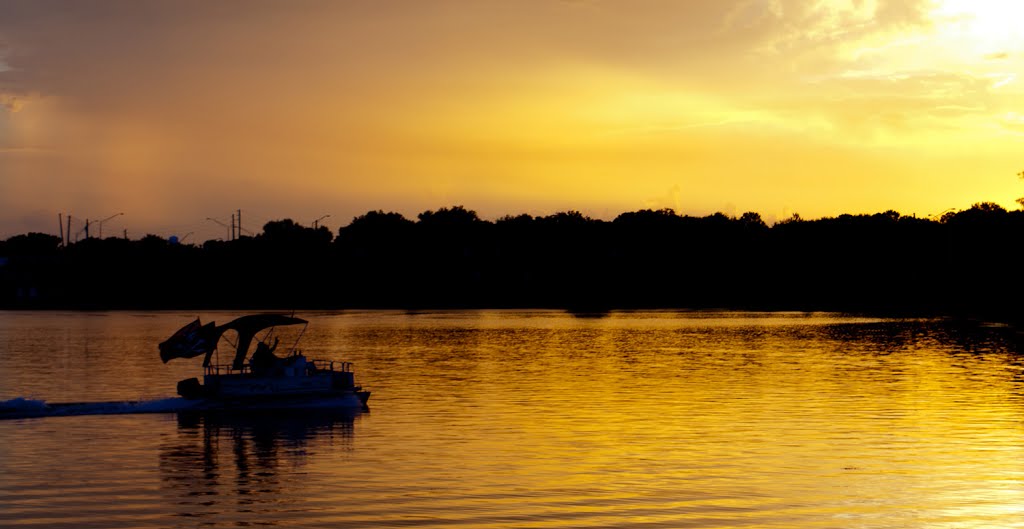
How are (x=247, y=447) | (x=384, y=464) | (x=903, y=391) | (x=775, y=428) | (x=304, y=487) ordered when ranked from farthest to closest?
(x=903, y=391) < (x=775, y=428) < (x=247, y=447) < (x=384, y=464) < (x=304, y=487)

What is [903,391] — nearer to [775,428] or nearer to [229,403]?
[775,428]

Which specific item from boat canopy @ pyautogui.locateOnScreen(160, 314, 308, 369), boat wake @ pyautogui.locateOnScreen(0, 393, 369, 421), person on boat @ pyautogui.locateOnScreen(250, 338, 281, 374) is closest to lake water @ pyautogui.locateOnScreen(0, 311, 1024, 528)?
boat wake @ pyautogui.locateOnScreen(0, 393, 369, 421)

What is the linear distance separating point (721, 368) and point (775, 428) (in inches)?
1330

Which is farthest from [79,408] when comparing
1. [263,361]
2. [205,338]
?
[263,361]

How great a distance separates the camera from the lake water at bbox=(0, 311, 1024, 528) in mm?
30594

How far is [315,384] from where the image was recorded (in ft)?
177

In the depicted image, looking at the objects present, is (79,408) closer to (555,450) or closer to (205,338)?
(205,338)

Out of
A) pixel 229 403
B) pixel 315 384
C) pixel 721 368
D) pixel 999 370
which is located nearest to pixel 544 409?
pixel 315 384

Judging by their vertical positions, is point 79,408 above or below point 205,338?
below

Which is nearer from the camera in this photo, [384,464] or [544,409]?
[384,464]

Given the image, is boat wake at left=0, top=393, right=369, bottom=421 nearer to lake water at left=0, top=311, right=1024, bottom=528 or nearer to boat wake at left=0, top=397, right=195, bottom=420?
boat wake at left=0, top=397, right=195, bottom=420

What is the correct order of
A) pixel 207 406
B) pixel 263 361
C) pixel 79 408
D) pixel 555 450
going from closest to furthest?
pixel 555 450 < pixel 79 408 < pixel 207 406 < pixel 263 361

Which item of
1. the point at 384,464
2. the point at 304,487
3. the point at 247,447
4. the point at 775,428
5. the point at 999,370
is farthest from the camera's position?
the point at 999,370

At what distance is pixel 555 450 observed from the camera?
4119 cm
